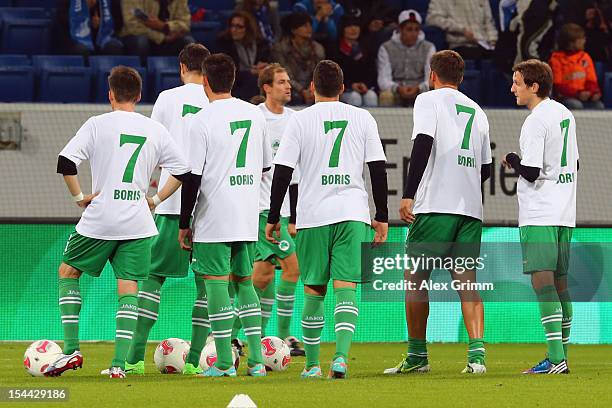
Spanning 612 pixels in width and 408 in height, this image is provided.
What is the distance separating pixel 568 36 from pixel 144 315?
801 cm

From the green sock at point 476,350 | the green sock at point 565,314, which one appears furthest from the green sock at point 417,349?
the green sock at point 565,314

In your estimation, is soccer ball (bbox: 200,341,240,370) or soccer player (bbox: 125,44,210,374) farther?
soccer player (bbox: 125,44,210,374)

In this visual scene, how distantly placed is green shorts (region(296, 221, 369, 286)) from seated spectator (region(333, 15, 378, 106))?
22.0 ft

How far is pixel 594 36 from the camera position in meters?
16.5

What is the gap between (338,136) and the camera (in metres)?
8.46

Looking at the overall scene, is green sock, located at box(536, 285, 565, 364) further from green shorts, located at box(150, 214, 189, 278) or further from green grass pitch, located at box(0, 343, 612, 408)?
green shorts, located at box(150, 214, 189, 278)

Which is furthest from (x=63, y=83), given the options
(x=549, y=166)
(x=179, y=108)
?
(x=549, y=166)

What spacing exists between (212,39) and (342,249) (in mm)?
7745

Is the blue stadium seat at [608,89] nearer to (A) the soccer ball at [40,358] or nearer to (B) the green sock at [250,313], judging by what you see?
(B) the green sock at [250,313]

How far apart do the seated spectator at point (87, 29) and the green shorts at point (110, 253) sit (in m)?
6.93

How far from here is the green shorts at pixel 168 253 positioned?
29.8ft

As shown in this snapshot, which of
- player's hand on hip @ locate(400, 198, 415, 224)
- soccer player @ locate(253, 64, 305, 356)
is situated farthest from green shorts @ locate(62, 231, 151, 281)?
soccer player @ locate(253, 64, 305, 356)

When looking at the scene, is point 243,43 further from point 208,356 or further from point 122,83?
point 208,356

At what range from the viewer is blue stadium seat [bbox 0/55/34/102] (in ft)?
47.2
